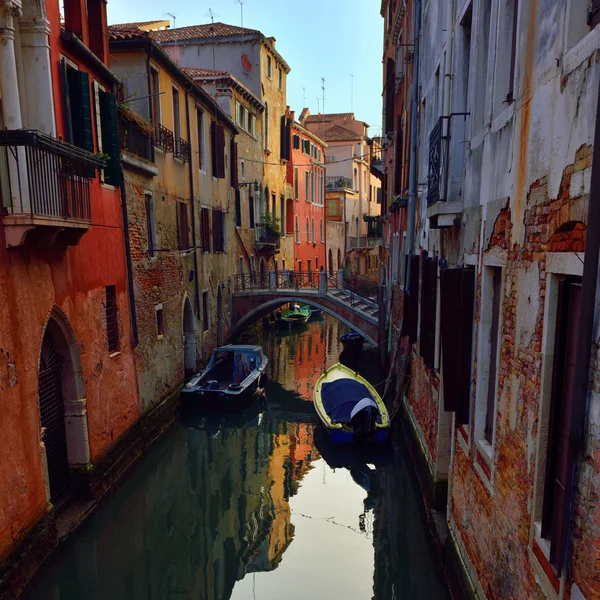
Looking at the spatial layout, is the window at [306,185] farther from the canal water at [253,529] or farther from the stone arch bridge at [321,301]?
the canal water at [253,529]

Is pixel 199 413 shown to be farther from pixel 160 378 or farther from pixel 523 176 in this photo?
pixel 523 176

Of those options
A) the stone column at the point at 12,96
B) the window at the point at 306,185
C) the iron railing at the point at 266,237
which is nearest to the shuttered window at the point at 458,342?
the stone column at the point at 12,96

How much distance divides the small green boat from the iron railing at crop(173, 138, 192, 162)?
1135 centimetres

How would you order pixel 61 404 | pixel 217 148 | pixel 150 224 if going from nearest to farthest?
1. pixel 61 404
2. pixel 150 224
3. pixel 217 148

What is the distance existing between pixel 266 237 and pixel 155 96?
1104 centimetres

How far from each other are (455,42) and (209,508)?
7.29 meters

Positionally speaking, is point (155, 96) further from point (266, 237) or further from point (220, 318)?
point (266, 237)

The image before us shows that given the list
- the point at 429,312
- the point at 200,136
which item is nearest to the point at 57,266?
the point at 429,312

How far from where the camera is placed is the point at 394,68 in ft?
45.1

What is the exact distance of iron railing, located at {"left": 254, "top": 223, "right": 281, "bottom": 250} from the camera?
21516 mm

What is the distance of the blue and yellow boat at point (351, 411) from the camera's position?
974cm

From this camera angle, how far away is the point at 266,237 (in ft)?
72.4

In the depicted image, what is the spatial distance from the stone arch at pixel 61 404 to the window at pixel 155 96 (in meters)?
5.76

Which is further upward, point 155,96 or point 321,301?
point 155,96
